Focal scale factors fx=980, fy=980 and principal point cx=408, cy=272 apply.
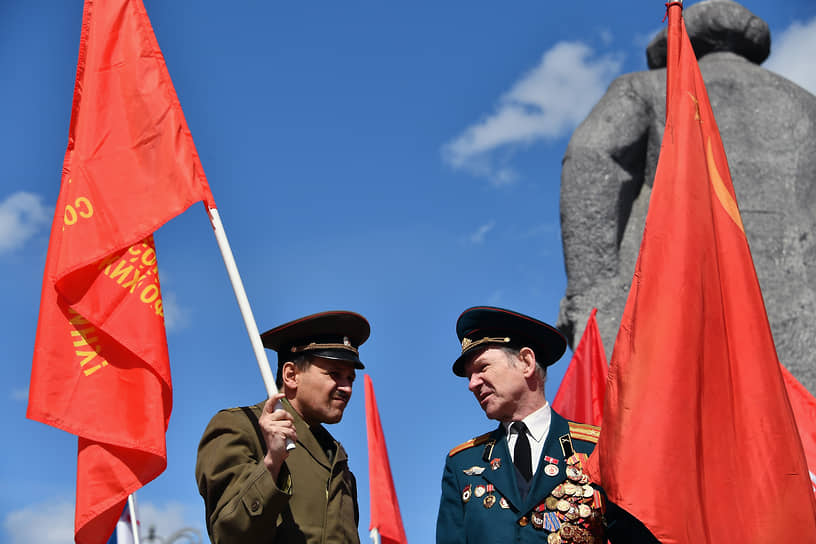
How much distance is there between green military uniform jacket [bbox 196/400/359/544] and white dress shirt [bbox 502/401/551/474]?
0.69 m

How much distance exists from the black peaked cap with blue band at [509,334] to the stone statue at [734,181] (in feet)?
13.1

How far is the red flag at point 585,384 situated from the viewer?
698 cm

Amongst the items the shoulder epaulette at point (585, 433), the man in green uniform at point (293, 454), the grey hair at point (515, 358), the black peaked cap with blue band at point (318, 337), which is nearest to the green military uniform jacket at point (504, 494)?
the shoulder epaulette at point (585, 433)

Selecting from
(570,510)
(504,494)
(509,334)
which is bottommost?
(570,510)

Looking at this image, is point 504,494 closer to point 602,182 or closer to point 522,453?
point 522,453

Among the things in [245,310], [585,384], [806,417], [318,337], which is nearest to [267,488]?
[245,310]

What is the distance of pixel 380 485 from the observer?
820cm

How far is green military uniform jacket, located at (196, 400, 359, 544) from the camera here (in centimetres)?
339

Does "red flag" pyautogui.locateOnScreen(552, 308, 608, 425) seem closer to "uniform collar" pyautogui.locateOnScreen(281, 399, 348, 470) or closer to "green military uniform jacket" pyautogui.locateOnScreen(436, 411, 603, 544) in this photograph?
"green military uniform jacket" pyautogui.locateOnScreen(436, 411, 603, 544)

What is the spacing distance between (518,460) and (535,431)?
15 centimetres

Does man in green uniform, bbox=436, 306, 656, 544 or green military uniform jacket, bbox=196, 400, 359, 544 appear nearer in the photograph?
green military uniform jacket, bbox=196, 400, 359, 544

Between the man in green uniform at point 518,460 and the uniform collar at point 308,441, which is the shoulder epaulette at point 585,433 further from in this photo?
the uniform collar at point 308,441

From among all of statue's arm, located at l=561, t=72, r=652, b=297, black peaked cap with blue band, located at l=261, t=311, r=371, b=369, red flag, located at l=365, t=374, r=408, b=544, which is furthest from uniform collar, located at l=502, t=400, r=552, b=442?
statue's arm, located at l=561, t=72, r=652, b=297

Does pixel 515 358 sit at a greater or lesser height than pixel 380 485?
lesser
